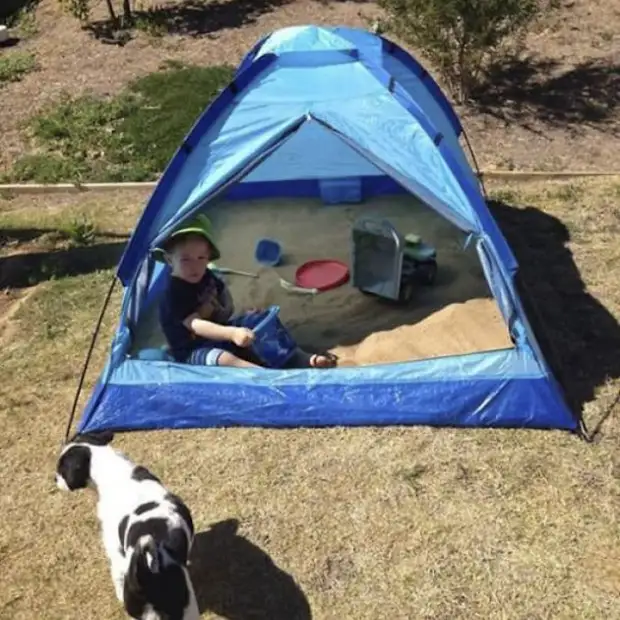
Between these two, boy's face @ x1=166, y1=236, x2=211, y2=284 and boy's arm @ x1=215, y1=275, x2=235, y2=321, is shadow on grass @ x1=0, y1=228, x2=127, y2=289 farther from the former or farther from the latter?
boy's face @ x1=166, y1=236, x2=211, y2=284

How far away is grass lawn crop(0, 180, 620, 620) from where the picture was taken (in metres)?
3.09

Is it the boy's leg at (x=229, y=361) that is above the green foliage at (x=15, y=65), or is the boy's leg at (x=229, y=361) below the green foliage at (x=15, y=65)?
above

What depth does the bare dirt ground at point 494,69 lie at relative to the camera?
21.9 feet

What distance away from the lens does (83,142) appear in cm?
712

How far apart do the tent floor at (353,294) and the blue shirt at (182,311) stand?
0.30 meters

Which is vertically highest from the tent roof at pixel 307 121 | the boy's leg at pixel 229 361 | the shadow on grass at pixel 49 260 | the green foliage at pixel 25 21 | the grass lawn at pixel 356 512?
the tent roof at pixel 307 121

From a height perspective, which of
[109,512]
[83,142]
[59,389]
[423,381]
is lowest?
[83,142]

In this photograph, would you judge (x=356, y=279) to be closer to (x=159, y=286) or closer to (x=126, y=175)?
(x=159, y=286)

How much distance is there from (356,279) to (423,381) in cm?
123

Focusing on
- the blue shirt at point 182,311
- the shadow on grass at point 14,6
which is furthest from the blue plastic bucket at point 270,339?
the shadow on grass at point 14,6

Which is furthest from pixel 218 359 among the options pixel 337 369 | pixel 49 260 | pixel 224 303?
pixel 49 260

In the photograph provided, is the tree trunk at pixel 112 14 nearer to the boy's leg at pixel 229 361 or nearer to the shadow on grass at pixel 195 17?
the shadow on grass at pixel 195 17

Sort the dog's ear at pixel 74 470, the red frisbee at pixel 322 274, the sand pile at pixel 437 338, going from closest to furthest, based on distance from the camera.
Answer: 1. the dog's ear at pixel 74 470
2. the sand pile at pixel 437 338
3. the red frisbee at pixel 322 274

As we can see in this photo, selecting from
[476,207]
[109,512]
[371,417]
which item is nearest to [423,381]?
[371,417]
